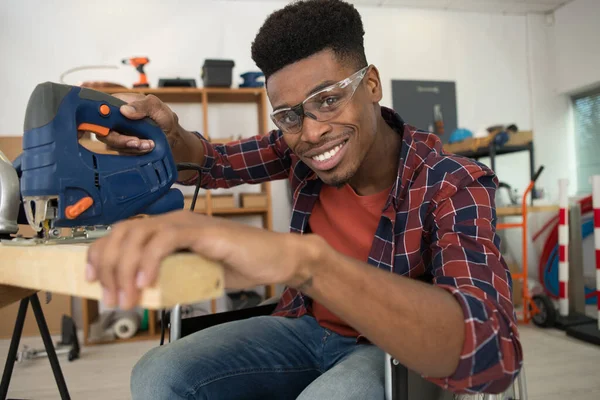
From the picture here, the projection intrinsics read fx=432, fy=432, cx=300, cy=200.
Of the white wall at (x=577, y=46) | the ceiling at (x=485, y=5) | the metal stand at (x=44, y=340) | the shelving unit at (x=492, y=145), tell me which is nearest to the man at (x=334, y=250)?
the metal stand at (x=44, y=340)

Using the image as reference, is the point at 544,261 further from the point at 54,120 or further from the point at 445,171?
the point at 54,120

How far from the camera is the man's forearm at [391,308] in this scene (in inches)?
20.5

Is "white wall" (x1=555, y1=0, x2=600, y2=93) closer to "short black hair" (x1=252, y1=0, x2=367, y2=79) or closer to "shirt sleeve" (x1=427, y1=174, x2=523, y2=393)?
"short black hair" (x1=252, y1=0, x2=367, y2=79)

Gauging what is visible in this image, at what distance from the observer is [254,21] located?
389 cm

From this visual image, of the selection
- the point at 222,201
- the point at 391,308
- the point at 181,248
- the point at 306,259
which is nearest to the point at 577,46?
the point at 222,201

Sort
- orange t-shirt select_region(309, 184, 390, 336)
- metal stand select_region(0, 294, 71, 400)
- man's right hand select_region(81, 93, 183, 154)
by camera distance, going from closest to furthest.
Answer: man's right hand select_region(81, 93, 183, 154) → orange t-shirt select_region(309, 184, 390, 336) → metal stand select_region(0, 294, 71, 400)

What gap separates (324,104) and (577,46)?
4332 millimetres

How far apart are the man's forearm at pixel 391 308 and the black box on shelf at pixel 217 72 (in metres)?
2.97

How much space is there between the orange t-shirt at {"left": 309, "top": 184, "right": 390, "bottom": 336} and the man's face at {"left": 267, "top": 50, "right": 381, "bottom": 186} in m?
0.11

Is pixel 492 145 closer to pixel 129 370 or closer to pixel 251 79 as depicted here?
pixel 251 79

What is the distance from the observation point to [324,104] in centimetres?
104

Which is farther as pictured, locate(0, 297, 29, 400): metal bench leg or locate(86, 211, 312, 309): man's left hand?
locate(0, 297, 29, 400): metal bench leg

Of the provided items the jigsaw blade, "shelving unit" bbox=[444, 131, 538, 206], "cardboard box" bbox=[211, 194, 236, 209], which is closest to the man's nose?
the jigsaw blade

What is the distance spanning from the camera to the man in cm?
46
